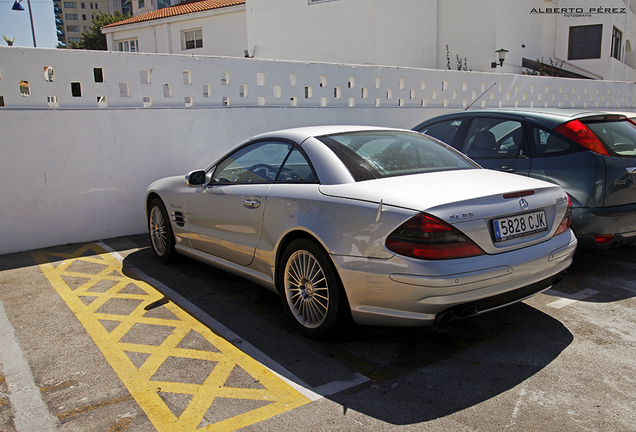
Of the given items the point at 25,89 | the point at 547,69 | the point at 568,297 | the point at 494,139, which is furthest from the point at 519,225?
the point at 547,69

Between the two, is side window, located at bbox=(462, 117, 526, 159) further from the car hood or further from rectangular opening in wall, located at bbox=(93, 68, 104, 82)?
rectangular opening in wall, located at bbox=(93, 68, 104, 82)

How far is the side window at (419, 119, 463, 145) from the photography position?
6238mm

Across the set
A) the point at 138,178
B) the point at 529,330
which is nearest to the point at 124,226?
the point at 138,178

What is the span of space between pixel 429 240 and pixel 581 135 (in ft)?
9.40

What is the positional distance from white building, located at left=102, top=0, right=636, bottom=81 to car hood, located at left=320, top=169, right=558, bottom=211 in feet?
51.8

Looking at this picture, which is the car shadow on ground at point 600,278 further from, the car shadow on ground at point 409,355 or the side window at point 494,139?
the side window at point 494,139

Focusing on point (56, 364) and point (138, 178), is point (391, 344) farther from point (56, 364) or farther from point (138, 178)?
point (138, 178)

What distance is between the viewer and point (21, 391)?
10.0ft

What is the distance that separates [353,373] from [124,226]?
198 inches

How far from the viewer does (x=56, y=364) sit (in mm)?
3391

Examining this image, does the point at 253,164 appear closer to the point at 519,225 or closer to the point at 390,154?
the point at 390,154

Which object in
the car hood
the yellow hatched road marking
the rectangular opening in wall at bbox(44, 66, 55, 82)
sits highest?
the rectangular opening in wall at bbox(44, 66, 55, 82)

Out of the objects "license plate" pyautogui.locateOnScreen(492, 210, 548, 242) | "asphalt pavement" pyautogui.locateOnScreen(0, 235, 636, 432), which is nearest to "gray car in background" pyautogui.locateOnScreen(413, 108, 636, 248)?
"asphalt pavement" pyautogui.locateOnScreen(0, 235, 636, 432)

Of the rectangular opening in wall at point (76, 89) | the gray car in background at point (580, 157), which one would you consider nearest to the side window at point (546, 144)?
the gray car in background at point (580, 157)
